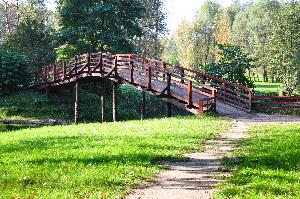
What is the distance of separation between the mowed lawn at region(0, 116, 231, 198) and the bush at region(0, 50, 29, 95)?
24301 millimetres

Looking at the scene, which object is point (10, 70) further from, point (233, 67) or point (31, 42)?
point (233, 67)

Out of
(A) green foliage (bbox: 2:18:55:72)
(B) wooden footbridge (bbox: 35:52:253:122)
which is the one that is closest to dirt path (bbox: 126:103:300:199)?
(B) wooden footbridge (bbox: 35:52:253:122)

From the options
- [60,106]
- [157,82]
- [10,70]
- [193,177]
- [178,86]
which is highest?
[10,70]

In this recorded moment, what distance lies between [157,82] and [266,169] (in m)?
21.9

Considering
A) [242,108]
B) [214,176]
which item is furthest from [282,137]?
[242,108]

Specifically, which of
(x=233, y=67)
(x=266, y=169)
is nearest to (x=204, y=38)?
(x=233, y=67)

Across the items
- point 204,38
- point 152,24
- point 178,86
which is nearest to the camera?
point 178,86

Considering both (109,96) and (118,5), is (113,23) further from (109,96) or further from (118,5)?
(109,96)

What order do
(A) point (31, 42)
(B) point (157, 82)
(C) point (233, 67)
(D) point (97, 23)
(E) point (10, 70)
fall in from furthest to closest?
1. (A) point (31, 42)
2. (D) point (97, 23)
3. (E) point (10, 70)
4. (C) point (233, 67)
5. (B) point (157, 82)

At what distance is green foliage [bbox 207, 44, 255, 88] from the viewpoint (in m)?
37.5

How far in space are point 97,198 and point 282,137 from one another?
9975 mm

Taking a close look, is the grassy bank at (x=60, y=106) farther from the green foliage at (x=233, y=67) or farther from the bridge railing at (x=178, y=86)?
A: the green foliage at (x=233, y=67)

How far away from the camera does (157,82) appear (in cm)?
3206

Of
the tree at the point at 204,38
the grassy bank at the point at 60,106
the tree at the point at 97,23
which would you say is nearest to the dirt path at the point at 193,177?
the grassy bank at the point at 60,106
